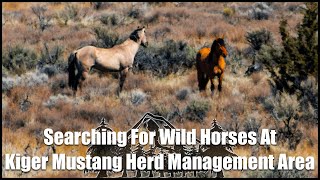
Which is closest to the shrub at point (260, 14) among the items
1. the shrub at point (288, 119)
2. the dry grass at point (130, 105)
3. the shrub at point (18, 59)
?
the dry grass at point (130, 105)

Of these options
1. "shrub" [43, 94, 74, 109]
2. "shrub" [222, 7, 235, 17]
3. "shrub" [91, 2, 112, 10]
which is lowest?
"shrub" [43, 94, 74, 109]

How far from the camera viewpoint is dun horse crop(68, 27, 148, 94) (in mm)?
13898

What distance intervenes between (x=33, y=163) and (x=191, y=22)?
1810 cm

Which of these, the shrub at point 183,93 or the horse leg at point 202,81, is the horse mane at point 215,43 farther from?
the shrub at point 183,93

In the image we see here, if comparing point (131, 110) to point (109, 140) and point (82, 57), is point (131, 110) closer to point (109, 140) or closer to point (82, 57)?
point (82, 57)

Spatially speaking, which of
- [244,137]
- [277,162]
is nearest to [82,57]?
[244,137]

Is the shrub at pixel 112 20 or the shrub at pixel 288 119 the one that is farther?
the shrub at pixel 112 20

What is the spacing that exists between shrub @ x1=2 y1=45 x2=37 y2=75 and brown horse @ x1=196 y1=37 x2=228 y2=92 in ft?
15.9

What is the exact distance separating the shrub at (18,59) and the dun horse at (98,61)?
261 cm

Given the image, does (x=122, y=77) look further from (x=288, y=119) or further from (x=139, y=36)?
(x=288, y=119)

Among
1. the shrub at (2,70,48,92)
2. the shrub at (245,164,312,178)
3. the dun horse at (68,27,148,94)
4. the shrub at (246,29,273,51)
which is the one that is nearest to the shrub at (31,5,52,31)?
the shrub at (246,29,273,51)

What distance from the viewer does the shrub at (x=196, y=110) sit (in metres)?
11.4

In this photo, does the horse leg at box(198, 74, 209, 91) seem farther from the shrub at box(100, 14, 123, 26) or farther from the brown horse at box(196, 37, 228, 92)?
the shrub at box(100, 14, 123, 26)

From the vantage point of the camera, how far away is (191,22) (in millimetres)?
25938
